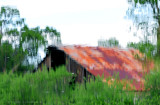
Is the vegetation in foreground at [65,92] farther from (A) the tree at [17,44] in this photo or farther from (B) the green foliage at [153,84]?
(A) the tree at [17,44]

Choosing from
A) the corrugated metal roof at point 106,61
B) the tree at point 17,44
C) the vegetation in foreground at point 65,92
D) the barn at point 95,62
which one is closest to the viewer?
the vegetation in foreground at point 65,92

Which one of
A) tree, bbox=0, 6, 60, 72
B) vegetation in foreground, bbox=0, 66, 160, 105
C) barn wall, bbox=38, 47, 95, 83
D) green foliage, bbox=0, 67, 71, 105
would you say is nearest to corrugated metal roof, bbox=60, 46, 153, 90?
barn wall, bbox=38, 47, 95, 83

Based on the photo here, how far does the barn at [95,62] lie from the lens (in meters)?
13.2

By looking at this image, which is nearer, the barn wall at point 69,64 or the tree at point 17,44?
the barn wall at point 69,64

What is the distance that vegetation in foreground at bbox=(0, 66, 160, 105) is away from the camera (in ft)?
28.0

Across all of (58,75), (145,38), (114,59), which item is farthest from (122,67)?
(145,38)

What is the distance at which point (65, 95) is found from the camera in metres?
10.3

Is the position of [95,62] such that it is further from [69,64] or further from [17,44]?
[17,44]

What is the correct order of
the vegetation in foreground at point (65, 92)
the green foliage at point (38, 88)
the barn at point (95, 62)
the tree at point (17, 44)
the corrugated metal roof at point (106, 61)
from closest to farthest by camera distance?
1. the vegetation in foreground at point (65, 92)
2. the green foliage at point (38, 88)
3. the barn at point (95, 62)
4. the corrugated metal roof at point (106, 61)
5. the tree at point (17, 44)

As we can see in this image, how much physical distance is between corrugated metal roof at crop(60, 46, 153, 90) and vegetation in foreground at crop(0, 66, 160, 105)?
2093 millimetres

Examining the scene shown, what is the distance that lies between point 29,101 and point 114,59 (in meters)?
5.77

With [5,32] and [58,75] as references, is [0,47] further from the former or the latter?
[58,75]

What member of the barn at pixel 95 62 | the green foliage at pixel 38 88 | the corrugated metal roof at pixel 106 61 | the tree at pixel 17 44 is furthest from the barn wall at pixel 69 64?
the tree at pixel 17 44

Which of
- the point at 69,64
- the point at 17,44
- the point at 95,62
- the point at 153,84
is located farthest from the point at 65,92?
Result: the point at 17,44
